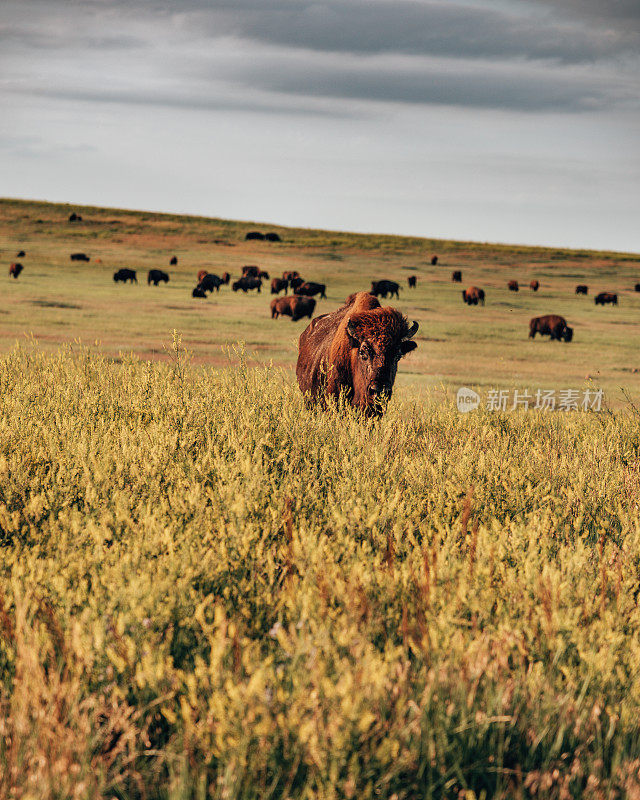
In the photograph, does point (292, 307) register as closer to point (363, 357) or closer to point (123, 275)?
point (123, 275)

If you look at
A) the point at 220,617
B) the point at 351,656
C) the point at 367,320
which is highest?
the point at 367,320

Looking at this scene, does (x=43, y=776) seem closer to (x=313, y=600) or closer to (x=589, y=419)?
(x=313, y=600)

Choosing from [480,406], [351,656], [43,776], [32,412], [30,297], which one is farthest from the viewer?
[30,297]

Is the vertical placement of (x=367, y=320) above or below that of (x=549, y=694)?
above

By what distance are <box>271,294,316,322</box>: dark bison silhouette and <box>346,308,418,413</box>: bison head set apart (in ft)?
99.0

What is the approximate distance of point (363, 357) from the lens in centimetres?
855

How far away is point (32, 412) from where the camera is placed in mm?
7664

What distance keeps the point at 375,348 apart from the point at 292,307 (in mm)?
30879

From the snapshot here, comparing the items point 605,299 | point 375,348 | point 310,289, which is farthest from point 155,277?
point 375,348

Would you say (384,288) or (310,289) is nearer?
(310,289)

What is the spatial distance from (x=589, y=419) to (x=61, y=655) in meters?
8.69

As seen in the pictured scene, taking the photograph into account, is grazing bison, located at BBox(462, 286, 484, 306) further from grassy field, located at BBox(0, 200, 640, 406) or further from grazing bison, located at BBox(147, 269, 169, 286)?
grazing bison, located at BBox(147, 269, 169, 286)

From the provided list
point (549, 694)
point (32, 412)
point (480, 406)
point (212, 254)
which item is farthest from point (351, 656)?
point (212, 254)

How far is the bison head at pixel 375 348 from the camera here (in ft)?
27.6
